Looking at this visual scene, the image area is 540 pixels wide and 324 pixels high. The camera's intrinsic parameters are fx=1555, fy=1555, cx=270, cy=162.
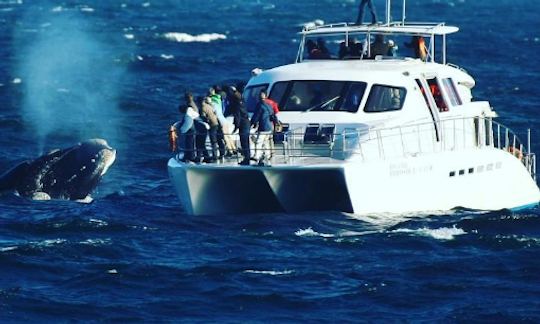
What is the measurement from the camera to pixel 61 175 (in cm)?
4281

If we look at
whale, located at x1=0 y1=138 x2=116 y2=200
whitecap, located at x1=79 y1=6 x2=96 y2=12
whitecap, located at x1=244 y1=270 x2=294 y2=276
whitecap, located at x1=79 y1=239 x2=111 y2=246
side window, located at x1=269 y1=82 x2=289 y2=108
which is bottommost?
whitecap, located at x1=79 y1=6 x2=96 y2=12

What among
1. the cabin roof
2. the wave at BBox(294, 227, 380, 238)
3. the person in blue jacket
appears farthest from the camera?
the cabin roof

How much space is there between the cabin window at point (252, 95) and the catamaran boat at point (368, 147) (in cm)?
4

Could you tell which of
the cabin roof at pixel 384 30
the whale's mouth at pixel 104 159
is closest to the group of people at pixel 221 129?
the cabin roof at pixel 384 30

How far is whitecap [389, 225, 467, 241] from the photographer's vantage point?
36688 millimetres

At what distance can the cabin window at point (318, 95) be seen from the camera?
39.2 metres

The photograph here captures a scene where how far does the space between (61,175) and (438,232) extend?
11399 mm

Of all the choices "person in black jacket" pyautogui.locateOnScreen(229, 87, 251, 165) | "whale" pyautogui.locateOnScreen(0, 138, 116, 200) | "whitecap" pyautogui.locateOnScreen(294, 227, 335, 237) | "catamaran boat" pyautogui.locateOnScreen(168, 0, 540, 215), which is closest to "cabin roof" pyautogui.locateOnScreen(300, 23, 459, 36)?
"catamaran boat" pyautogui.locateOnScreen(168, 0, 540, 215)

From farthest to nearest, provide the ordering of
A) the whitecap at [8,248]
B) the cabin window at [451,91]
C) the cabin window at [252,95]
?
1. the cabin window at [451,91]
2. the cabin window at [252,95]
3. the whitecap at [8,248]

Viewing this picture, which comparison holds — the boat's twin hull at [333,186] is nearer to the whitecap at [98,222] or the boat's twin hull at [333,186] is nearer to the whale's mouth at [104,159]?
the whitecap at [98,222]

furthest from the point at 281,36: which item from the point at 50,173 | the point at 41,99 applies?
the point at 50,173

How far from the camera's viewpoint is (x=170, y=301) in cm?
3062

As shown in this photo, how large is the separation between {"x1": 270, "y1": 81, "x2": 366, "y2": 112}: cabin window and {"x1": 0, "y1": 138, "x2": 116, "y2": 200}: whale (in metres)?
6.04

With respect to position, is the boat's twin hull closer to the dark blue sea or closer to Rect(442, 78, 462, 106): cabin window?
the dark blue sea
